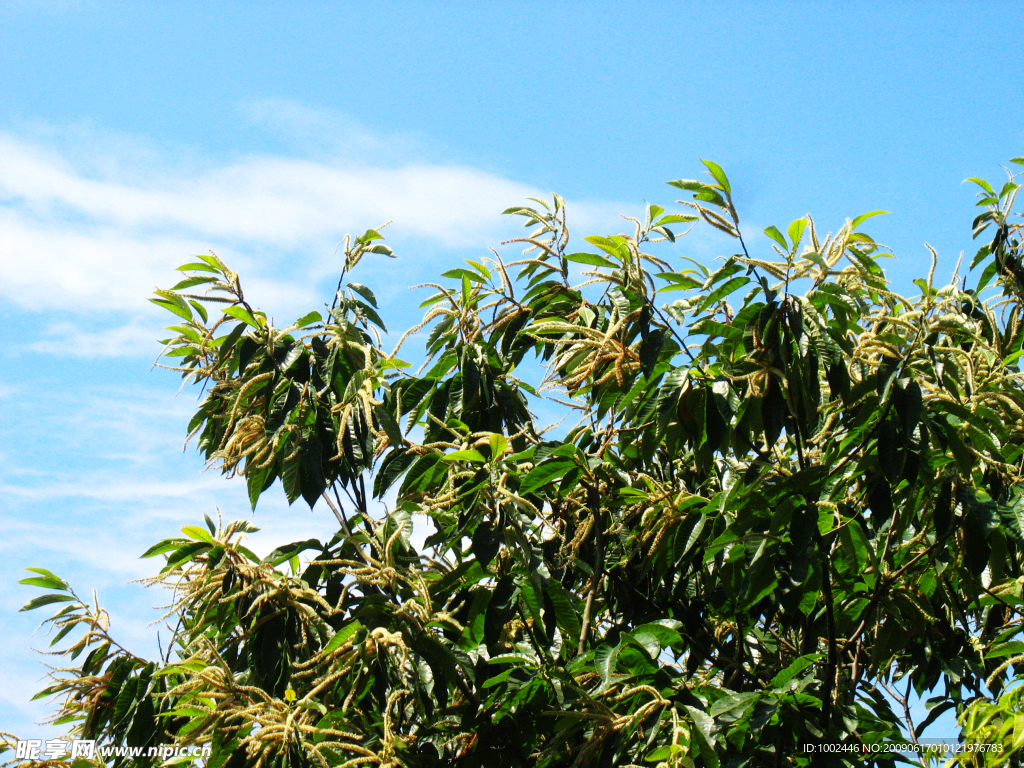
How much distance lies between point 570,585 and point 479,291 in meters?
1.30

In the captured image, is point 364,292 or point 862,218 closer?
point 862,218

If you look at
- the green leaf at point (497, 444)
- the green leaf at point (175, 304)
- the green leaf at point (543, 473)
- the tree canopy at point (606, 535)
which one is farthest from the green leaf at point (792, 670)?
the green leaf at point (175, 304)

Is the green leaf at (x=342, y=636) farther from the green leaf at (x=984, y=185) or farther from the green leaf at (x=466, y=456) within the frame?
the green leaf at (x=984, y=185)

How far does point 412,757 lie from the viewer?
2.82 meters

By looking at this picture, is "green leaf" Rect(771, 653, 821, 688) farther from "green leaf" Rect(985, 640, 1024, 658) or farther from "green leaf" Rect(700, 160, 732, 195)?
"green leaf" Rect(700, 160, 732, 195)

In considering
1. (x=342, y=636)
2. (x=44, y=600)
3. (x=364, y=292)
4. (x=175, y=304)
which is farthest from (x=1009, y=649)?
(x=44, y=600)

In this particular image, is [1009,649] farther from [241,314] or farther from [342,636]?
[241,314]

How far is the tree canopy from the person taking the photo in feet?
8.75

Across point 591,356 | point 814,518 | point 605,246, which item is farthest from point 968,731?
point 605,246

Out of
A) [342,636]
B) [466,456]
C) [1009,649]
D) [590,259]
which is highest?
[590,259]

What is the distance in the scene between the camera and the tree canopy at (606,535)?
2.67 meters

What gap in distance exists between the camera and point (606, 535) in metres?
3.67

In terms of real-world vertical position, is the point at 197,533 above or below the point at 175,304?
below

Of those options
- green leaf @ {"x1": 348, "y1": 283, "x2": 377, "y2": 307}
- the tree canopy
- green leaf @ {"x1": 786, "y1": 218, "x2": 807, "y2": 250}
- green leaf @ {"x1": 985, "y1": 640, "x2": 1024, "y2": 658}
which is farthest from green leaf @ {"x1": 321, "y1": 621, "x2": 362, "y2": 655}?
green leaf @ {"x1": 985, "y1": 640, "x2": 1024, "y2": 658}
